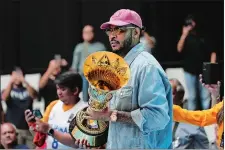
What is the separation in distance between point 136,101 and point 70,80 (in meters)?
1.77

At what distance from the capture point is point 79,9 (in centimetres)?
616

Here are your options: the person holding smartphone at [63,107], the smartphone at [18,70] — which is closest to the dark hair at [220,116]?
the person holding smartphone at [63,107]

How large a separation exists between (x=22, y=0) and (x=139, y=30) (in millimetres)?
2184

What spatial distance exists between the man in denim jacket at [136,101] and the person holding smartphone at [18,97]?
2253 mm

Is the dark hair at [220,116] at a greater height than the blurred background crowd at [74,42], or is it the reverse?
the blurred background crowd at [74,42]

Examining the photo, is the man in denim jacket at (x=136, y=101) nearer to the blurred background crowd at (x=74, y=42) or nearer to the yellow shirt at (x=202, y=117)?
the yellow shirt at (x=202, y=117)

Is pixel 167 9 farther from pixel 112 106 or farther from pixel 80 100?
pixel 112 106

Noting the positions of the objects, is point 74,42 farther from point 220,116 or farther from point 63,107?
point 220,116

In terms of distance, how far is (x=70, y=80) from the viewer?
566cm

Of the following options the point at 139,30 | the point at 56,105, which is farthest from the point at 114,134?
the point at 56,105

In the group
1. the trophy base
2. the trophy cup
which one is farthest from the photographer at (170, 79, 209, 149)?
the trophy cup

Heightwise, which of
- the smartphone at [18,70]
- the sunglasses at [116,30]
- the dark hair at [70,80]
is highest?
the sunglasses at [116,30]

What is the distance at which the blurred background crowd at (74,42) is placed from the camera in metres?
6.10

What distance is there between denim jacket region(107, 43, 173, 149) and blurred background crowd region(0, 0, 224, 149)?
6.45ft
